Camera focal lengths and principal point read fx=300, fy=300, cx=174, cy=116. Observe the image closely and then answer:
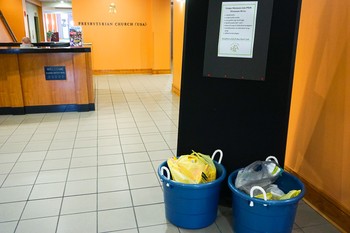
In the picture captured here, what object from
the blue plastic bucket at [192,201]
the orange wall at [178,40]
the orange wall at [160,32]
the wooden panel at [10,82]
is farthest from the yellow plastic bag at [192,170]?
the orange wall at [160,32]

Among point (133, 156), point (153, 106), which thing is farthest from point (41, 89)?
point (133, 156)

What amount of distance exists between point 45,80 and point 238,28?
394cm

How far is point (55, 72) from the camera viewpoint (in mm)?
5008

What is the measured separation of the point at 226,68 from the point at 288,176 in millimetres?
876

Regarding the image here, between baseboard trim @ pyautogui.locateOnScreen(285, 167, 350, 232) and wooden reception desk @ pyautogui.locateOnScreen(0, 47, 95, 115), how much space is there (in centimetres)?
393

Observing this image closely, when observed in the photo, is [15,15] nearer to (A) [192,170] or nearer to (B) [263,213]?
(A) [192,170]

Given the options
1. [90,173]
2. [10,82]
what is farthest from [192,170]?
[10,82]

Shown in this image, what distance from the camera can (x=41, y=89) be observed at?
5047 millimetres

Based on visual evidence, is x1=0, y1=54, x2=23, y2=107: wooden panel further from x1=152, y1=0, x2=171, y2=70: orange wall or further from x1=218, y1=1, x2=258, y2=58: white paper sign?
x1=152, y1=0, x2=171, y2=70: orange wall

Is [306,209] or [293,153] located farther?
[293,153]

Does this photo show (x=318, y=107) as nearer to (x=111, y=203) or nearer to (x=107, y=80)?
(x=111, y=203)

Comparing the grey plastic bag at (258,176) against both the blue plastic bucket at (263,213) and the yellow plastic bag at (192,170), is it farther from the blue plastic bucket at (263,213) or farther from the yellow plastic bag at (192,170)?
the yellow plastic bag at (192,170)

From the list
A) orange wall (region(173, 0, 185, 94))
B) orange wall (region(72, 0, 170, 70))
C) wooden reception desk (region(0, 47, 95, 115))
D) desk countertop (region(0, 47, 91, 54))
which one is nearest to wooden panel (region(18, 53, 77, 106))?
wooden reception desk (region(0, 47, 95, 115))

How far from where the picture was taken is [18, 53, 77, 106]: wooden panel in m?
4.89
